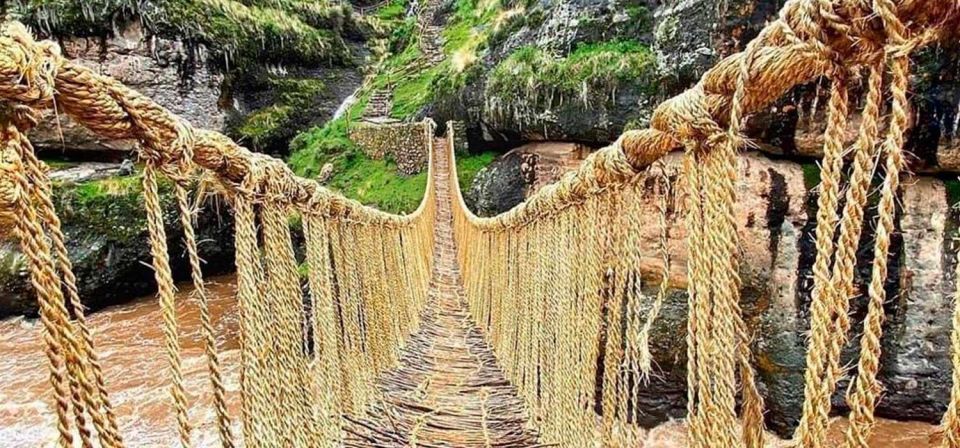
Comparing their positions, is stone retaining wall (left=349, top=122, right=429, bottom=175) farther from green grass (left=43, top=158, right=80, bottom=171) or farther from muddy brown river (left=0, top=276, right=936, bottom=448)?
green grass (left=43, top=158, right=80, bottom=171)

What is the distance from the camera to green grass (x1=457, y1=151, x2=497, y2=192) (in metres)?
7.11

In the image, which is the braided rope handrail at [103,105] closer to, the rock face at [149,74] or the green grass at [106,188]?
the green grass at [106,188]

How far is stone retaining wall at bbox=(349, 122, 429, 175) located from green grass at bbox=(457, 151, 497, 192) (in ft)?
5.77

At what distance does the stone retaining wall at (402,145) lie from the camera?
935 cm

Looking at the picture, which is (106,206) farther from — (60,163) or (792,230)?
(792,230)

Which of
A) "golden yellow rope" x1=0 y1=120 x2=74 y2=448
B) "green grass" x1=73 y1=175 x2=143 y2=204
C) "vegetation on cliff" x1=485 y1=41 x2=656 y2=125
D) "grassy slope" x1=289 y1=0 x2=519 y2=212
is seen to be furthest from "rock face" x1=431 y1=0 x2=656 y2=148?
"green grass" x1=73 y1=175 x2=143 y2=204

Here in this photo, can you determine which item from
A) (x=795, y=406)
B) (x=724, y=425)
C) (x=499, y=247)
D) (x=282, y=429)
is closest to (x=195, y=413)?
(x=499, y=247)

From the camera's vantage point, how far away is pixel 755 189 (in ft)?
12.9

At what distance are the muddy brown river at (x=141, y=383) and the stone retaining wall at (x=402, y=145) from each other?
3328mm

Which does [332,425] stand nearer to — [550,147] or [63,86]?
[63,86]

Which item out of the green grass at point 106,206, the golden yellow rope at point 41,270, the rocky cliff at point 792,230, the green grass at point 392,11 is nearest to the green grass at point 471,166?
the rocky cliff at point 792,230

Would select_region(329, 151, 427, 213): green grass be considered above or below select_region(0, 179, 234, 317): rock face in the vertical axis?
above

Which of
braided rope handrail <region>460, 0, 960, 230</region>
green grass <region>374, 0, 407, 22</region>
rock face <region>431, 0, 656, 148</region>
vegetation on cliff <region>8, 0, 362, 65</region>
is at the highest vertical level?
green grass <region>374, 0, 407, 22</region>

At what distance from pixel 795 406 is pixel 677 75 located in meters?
2.44
